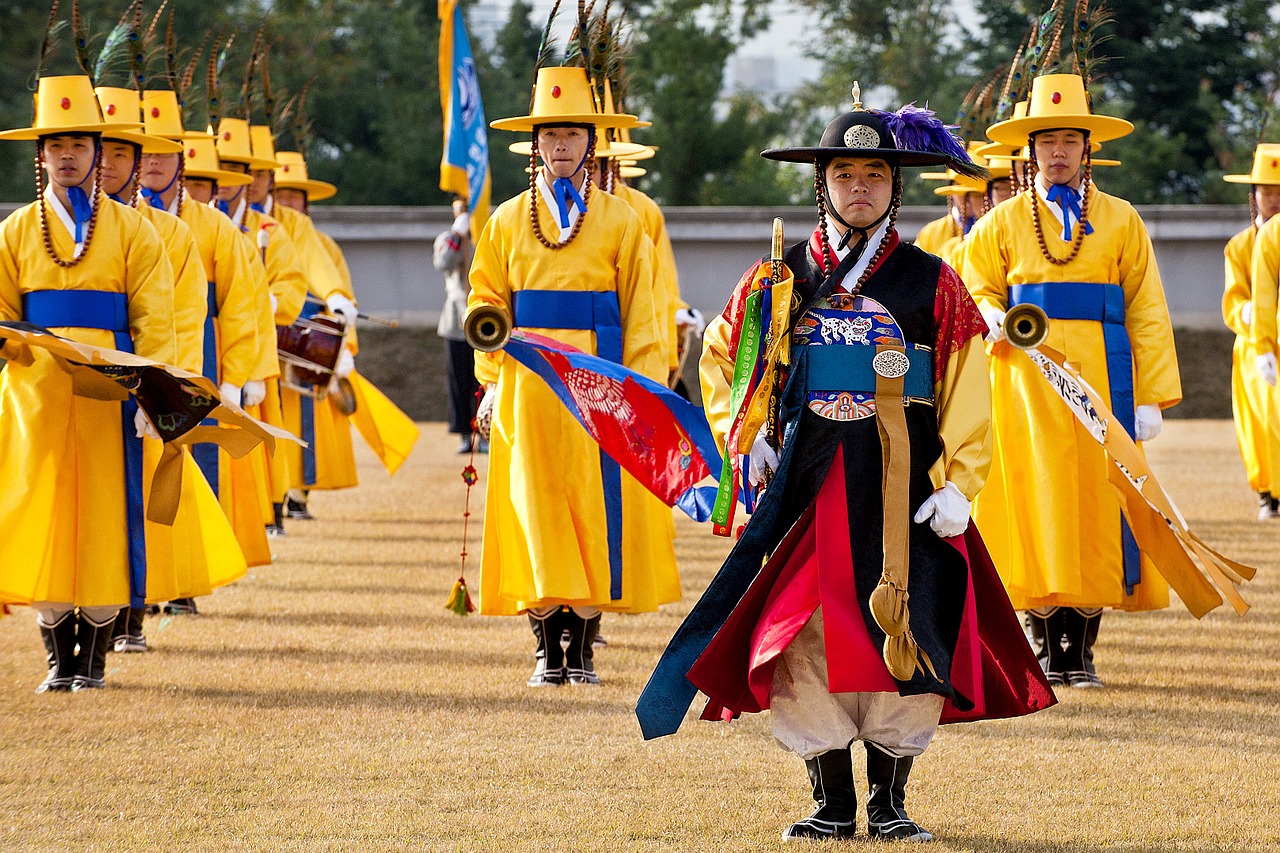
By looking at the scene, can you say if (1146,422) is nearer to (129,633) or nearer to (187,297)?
(187,297)

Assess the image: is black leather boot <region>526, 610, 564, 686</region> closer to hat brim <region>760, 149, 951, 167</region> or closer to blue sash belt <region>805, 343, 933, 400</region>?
blue sash belt <region>805, 343, 933, 400</region>

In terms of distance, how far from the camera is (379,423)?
420 inches

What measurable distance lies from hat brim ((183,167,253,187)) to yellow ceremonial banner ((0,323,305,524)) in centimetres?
272

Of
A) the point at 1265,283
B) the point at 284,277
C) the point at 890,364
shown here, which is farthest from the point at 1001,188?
the point at 890,364

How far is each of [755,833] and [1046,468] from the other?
2.39 m

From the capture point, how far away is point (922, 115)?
4234mm

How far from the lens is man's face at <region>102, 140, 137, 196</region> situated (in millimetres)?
6348

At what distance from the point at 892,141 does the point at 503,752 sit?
2.00 metres

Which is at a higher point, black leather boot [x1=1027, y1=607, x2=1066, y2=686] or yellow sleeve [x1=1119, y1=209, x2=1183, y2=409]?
yellow sleeve [x1=1119, y1=209, x2=1183, y2=409]

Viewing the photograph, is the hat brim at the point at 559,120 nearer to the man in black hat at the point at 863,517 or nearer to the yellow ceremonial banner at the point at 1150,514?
the yellow ceremonial banner at the point at 1150,514

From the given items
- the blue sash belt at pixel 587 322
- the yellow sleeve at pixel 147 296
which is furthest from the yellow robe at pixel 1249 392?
the yellow sleeve at pixel 147 296

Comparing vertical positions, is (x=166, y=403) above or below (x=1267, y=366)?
above

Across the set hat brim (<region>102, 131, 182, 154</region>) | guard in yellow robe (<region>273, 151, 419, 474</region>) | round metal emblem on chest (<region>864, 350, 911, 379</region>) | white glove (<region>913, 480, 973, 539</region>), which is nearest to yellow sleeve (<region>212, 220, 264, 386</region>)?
hat brim (<region>102, 131, 182, 154</region>)

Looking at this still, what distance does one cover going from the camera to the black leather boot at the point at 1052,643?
6.18 metres
